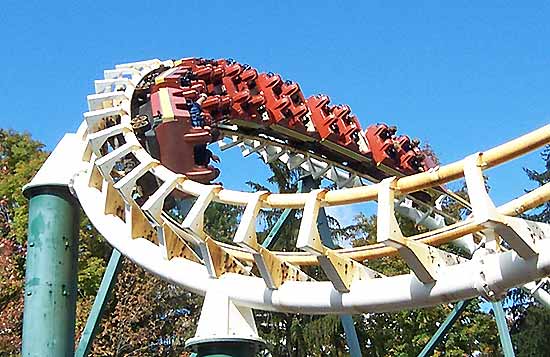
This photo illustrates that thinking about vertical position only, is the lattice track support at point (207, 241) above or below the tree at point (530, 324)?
below

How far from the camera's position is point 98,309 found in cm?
670

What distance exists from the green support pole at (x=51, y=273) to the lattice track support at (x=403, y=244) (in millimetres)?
2885

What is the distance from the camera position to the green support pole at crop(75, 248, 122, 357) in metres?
6.48

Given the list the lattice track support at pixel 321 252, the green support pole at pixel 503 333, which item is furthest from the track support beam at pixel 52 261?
the green support pole at pixel 503 333

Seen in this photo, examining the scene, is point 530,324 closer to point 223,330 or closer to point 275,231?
point 275,231

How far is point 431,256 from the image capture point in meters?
3.76

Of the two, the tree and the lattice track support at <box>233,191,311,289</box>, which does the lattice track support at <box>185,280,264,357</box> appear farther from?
the tree

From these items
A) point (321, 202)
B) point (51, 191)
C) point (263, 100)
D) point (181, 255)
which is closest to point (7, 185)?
point (263, 100)

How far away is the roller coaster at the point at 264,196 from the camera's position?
355 cm

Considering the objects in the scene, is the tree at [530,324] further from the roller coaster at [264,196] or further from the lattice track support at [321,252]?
the lattice track support at [321,252]

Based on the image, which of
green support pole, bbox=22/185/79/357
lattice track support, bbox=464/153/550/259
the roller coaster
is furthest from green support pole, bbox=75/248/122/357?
lattice track support, bbox=464/153/550/259

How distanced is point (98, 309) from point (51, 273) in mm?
1032

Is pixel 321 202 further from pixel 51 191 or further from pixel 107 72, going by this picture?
pixel 107 72

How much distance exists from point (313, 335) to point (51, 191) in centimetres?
1176
